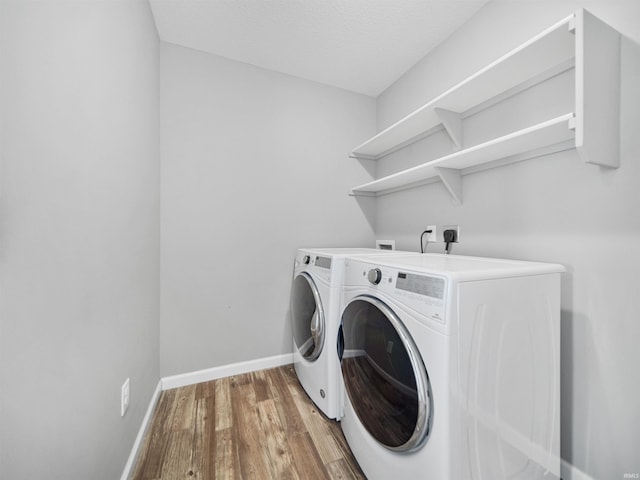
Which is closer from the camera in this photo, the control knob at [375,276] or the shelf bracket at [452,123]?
the control knob at [375,276]

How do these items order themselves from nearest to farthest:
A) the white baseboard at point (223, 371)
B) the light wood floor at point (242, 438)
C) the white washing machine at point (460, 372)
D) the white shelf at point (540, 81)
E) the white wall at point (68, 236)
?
the white wall at point (68, 236)
the white washing machine at point (460, 372)
the white shelf at point (540, 81)
the light wood floor at point (242, 438)
the white baseboard at point (223, 371)

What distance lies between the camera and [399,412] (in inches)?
34.2

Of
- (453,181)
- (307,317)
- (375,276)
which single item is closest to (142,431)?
(307,317)

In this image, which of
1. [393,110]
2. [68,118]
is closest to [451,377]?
[68,118]

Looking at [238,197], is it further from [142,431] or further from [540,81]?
[540,81]

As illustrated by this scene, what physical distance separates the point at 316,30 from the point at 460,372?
6.42ft

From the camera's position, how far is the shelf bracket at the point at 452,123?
149 centimetres

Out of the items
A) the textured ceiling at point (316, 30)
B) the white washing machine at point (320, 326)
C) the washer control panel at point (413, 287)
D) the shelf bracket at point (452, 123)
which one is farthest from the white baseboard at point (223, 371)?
the textured ceiling at point (316, 30)

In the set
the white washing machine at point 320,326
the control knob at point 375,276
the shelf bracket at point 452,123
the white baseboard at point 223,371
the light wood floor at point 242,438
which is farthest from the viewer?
the white baseboard at point 223,371

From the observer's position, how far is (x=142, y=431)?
1.25m

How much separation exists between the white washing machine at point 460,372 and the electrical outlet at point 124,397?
3.14 ft

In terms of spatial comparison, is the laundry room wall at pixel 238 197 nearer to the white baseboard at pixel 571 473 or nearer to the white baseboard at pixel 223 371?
the white baseboard at pixel 223 371

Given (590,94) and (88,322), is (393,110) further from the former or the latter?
(88,322)

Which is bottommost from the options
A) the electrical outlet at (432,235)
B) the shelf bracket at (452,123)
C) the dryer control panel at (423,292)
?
the dryer control panel at (423,292)
